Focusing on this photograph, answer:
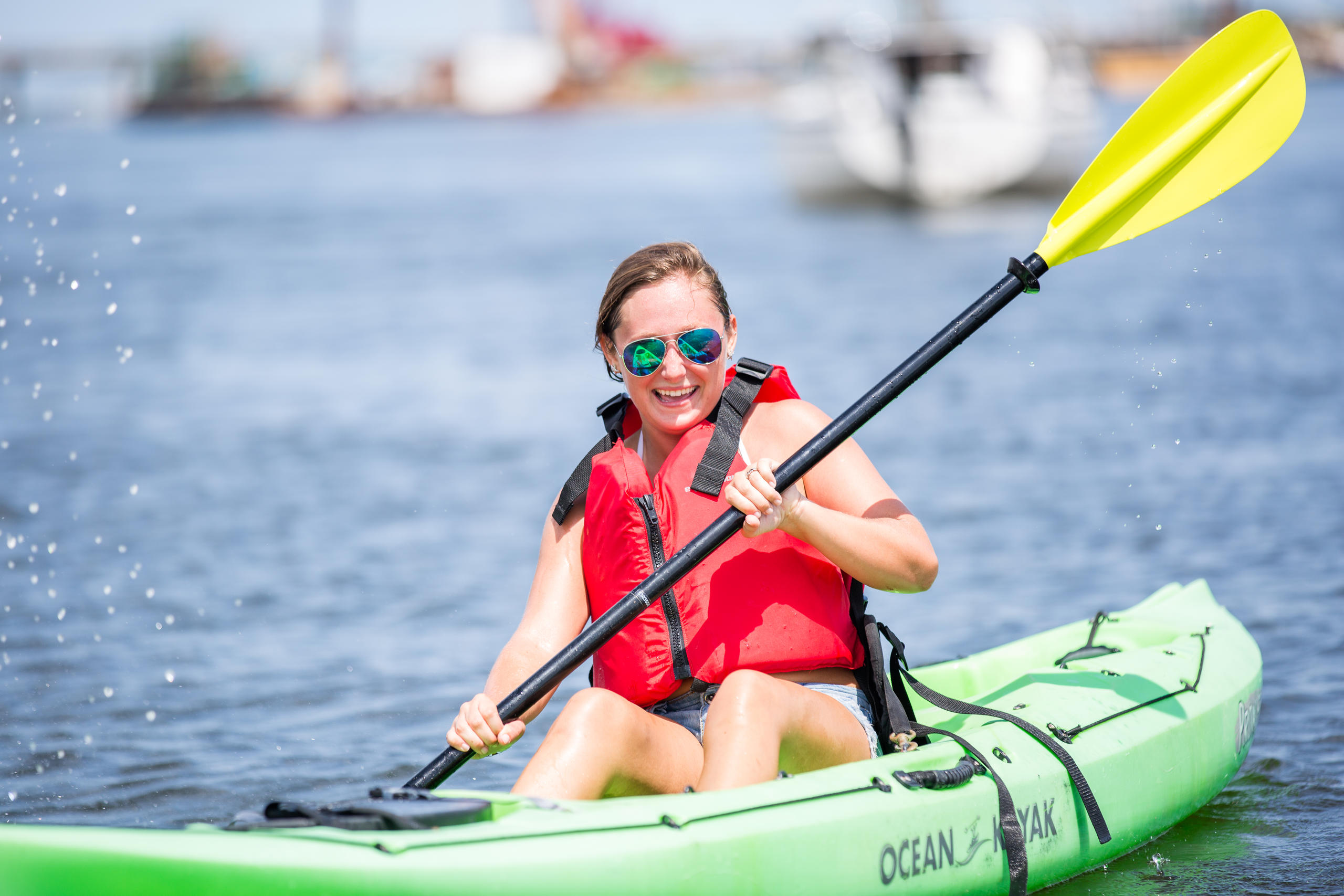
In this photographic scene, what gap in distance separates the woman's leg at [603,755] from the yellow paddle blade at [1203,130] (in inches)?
70.3

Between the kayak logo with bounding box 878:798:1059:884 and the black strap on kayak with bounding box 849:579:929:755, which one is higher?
the black strap on kayak with bounding box 849:579:929:755

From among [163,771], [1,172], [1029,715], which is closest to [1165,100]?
[1029,715]

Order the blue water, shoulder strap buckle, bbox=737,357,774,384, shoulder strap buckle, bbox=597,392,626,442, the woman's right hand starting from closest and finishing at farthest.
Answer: the woman's right hand, shoulder strap buckle, bbox=737,357,774,384, shoulder strap buckle, bbox=597,392,626,442, the blue water

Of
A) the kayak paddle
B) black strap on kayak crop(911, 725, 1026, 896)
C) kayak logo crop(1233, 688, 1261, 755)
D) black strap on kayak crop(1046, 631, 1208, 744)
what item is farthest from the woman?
kayak logo crop(1233, 688, 1261, 755)

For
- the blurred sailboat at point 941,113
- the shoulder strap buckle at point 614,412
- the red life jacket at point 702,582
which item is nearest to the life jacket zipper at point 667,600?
the red life jacket at point 702,582

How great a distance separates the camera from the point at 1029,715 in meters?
3.40

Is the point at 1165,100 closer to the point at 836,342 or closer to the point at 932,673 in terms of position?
the point at 932,673

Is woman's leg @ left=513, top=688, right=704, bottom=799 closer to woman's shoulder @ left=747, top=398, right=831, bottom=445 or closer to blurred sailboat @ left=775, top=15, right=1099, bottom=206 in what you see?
woman's shoulder @ left=747, top=398, right=831, bottom=445

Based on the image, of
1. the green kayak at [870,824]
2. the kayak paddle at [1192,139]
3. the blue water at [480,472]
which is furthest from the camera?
the blue water at [480,472]

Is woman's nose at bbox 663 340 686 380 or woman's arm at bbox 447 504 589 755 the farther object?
woman's arm at bbox 447 504 589 755

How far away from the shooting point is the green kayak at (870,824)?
218 centimetres

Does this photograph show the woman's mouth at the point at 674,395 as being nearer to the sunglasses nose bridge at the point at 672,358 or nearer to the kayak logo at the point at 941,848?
the sunglasses nose bridge at the point at 672,358

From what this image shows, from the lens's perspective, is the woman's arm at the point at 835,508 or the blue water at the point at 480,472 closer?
the woman's arm at the point at 835,508

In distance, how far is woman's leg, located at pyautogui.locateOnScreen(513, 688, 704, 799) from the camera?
2.64 meters
